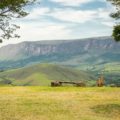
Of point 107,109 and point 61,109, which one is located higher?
point 61,109

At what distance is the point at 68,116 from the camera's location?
116ft

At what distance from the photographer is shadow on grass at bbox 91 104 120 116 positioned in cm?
3882

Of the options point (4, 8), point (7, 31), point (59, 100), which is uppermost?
point (4, 8)

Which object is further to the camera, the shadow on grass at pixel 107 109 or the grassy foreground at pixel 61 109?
the shadow on grass at pixel 107 109

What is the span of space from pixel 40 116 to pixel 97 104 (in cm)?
1225

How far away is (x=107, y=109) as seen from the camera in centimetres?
4062

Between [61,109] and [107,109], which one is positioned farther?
[107,109]

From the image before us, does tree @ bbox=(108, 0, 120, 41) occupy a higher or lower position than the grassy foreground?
higher

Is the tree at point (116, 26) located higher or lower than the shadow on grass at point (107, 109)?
higher

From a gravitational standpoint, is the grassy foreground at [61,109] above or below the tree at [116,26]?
below

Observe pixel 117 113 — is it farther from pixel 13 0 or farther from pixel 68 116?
pixel 13 0

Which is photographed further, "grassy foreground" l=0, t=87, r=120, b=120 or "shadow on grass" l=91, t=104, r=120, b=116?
"shadow on grass" l=91, t=104, r=120, b=116

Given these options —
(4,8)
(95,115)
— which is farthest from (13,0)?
(95,115)

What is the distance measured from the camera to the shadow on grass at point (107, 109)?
127 feet
